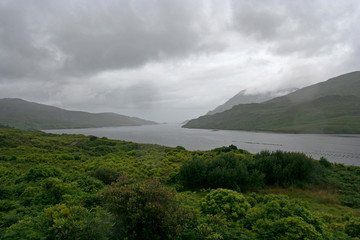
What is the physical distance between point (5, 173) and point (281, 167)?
23.7 m

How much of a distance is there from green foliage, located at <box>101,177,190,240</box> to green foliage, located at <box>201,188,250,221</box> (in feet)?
12.2

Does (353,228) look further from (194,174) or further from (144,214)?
(194,174)

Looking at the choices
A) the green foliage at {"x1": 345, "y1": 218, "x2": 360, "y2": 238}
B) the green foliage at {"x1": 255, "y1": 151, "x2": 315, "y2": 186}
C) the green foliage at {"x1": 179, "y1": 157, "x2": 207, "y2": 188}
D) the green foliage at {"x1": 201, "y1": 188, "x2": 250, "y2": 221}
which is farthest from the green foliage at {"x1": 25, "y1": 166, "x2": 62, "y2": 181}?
the green foliage at {"x1": 255, "y1": 151, "x2": 315, "y2": 186}

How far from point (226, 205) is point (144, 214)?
4.94m

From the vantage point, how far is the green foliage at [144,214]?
5.41 m

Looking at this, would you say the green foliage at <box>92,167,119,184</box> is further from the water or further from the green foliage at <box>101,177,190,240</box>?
the water

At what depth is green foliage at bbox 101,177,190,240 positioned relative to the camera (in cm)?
541

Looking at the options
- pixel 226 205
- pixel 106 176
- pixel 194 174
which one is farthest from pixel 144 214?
pixel 194 174

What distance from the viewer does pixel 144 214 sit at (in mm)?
5453

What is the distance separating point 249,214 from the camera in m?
8.18

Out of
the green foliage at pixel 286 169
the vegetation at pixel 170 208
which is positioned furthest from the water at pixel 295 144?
the vegetation at pixel 170 208

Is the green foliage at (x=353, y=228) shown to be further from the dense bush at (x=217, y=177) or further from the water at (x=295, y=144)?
the water at (x=295, y=144)

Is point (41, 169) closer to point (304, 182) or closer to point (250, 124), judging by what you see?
point (304, 182)

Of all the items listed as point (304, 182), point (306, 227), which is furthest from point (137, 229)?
point (304, 182)
